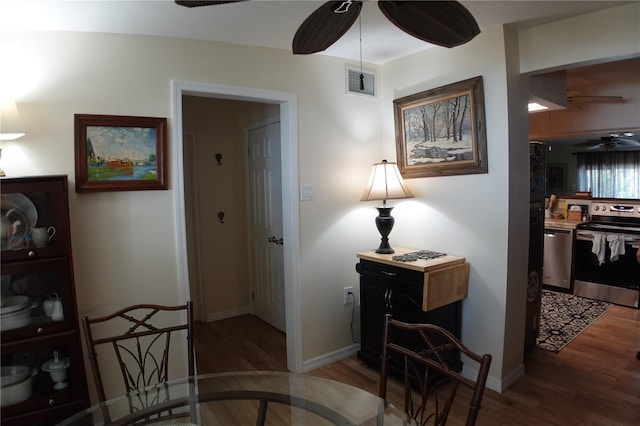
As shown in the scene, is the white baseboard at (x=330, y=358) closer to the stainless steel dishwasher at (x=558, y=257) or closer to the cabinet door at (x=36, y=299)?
the cabinet door at (x=36, y=299)

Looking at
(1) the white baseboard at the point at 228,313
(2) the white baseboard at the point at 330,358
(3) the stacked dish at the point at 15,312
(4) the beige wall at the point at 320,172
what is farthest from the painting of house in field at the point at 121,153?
(1) the white baseboard at the point at 228,313

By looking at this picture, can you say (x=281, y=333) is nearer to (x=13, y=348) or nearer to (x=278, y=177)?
(x=278, y=177)

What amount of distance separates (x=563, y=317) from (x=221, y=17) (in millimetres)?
4161

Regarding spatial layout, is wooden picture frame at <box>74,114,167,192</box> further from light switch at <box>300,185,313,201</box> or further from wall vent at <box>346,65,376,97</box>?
wall vent at <box>346,65,376,97</box>

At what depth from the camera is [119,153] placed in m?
2.23

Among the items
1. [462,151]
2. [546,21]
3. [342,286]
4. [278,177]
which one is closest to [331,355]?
[342,286]

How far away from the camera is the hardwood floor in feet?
7.48

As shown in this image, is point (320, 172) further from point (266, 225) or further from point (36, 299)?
point (36, 299)

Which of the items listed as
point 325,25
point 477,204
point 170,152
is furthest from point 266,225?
point 325,25

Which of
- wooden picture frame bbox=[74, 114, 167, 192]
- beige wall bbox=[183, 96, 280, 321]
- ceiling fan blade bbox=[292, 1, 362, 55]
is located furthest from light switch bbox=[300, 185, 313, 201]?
ceiling fan blade bbox=[292, 1, 362, 55]

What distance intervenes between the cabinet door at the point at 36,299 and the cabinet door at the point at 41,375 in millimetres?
58

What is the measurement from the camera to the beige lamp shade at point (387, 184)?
281 cm

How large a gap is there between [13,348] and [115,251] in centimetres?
66

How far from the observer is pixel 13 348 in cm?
179
